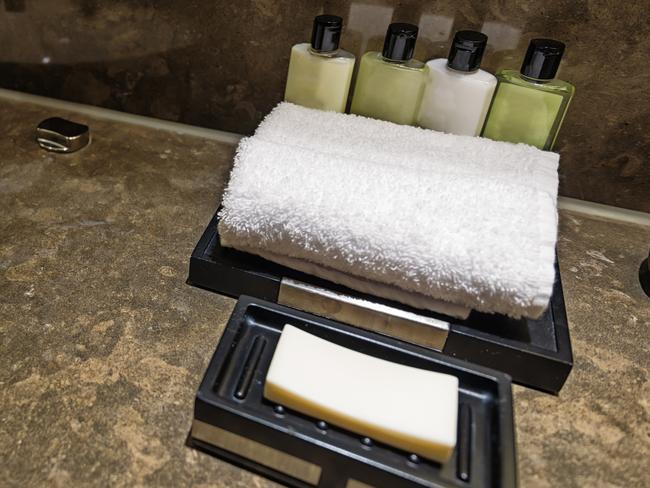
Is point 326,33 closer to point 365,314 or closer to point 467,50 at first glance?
point 467,50

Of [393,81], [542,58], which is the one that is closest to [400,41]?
[393,81]

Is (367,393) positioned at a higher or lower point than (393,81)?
lower

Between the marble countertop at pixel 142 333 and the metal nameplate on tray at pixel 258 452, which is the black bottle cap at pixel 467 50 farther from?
the metal nameplate on tray at pixel 258 452

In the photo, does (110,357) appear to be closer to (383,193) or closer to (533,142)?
(383,193)

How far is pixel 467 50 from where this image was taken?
645 mm

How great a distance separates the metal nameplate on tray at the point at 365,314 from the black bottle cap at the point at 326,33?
0.97 feet

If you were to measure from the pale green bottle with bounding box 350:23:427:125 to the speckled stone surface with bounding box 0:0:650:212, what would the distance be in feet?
0.22

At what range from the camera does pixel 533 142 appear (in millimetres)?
705

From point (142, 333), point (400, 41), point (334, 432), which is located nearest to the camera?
point (334, 432)

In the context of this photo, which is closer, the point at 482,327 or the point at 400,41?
the point at 482,327

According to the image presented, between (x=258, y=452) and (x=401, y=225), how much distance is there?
232mm

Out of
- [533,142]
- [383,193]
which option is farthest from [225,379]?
[533,142]

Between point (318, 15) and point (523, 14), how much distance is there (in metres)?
0.26

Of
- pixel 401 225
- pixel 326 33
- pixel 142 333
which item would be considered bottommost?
pixel 142 333
